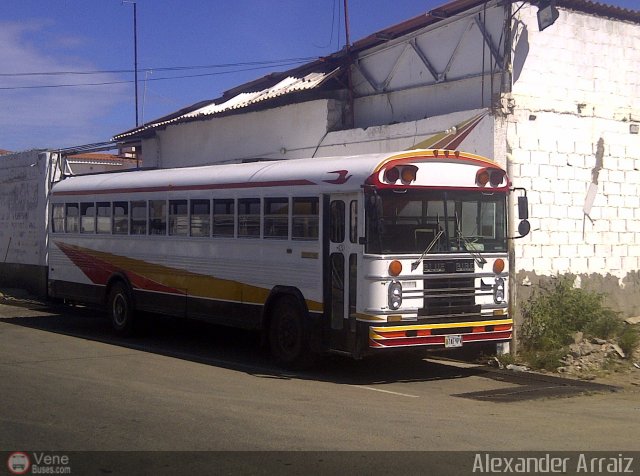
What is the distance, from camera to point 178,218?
1392 cm

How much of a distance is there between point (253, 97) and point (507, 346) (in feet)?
32.7

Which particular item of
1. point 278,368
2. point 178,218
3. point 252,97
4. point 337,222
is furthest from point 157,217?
point 252,97

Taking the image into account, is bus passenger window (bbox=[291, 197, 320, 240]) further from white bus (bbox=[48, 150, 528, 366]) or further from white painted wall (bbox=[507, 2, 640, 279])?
white painted wall (bbox=[507, 2, 640, 279])

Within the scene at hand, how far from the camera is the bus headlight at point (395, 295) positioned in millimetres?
10461

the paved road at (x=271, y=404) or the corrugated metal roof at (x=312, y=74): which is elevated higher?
the corrugated metal roof at (x=312, y=74)

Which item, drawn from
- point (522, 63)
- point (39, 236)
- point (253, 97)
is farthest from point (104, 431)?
point (39, 236)

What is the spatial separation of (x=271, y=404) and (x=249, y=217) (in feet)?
13.3

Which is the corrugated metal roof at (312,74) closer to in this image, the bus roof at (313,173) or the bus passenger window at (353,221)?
the bus roof at (313,173)

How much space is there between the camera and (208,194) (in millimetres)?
13242

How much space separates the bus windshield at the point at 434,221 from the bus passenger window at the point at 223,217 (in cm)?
311

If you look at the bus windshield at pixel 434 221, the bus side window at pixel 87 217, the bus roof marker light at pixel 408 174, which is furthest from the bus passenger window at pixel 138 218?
the bus roof marker light at pixel 408 174

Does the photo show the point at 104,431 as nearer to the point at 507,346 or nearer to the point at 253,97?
the point at 507,346

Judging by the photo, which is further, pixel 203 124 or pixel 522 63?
pixel 203 124

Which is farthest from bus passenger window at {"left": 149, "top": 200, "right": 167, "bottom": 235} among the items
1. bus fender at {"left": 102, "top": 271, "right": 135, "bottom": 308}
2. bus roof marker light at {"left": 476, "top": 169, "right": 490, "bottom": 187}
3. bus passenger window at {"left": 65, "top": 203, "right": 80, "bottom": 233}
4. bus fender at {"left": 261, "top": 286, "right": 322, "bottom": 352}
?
bus roof marker light at {"left": 476, "top": 169, "right": 490, "bottom": 187}
